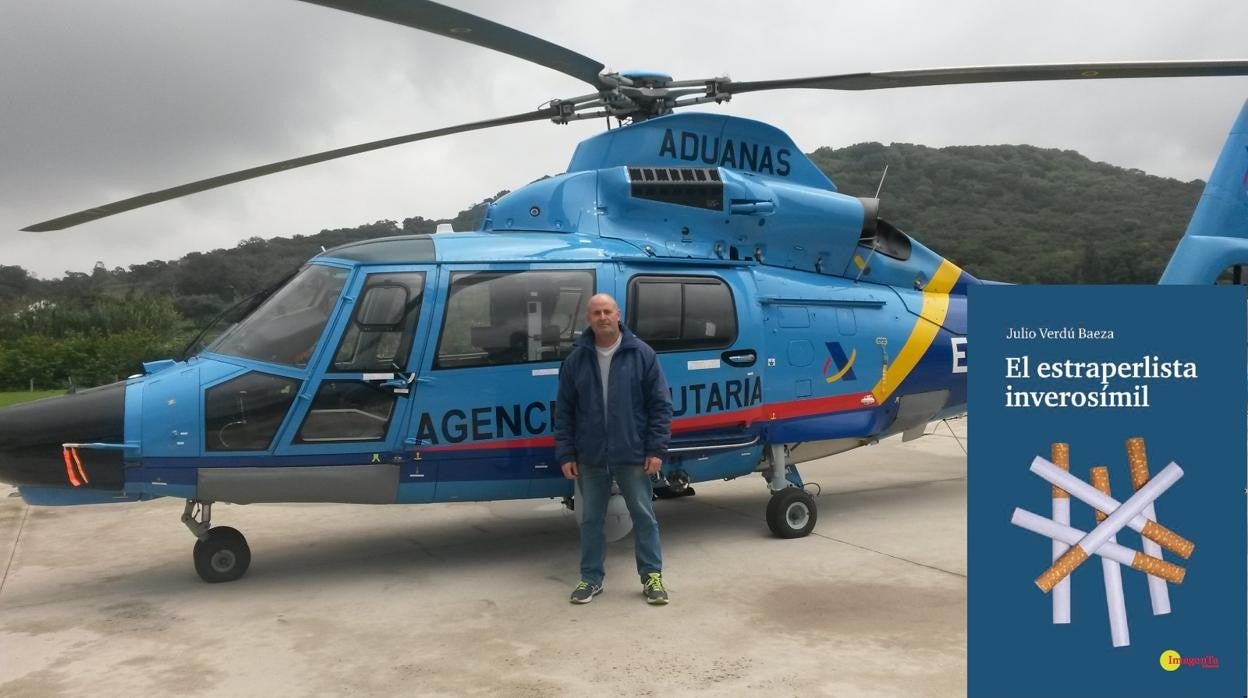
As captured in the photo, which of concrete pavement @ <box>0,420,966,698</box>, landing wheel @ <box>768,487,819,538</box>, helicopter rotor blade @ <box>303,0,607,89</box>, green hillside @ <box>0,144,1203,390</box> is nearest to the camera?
concrete pavement @ <box>0,420,966,698</box>

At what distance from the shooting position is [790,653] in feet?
13.1

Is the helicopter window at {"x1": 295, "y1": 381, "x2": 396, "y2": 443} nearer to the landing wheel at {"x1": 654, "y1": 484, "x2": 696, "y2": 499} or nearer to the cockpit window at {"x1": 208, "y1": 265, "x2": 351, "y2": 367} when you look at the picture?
the cockpit window at {"x1": 208, "y1": 265, "x2": 351, "y2": 367}

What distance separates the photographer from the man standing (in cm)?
481

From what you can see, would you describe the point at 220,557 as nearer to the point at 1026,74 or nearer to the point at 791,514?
the point at 791,514

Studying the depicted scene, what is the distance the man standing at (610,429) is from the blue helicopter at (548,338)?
0.63 meters

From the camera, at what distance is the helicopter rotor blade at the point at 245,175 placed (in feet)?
17.6

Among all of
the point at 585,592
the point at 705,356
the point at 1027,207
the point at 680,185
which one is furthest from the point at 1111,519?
the point at 1027,207

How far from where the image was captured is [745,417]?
6066 millimetres

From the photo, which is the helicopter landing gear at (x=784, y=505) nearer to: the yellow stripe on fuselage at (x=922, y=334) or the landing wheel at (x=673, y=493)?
the yellow stripe on fuselage at (x=922, y=334)

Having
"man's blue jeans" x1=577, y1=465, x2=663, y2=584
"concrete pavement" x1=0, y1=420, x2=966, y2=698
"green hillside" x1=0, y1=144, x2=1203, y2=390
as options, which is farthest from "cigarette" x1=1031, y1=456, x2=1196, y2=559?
"green hillside" x1=0, y1=144, x2=1203, y2=390

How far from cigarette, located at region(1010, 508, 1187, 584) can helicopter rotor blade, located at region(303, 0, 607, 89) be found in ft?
11.3

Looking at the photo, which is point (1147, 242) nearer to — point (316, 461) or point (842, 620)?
point (842, 620)

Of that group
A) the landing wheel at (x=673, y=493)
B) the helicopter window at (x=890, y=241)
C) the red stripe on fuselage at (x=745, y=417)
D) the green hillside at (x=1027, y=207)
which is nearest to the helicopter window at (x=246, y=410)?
the red stripe on fuselage at (x=745, y=417)

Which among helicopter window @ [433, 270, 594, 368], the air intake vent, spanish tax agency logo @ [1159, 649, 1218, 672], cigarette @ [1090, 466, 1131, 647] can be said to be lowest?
spanish tax agency logo @ [1159, 649, 1218, 672]
